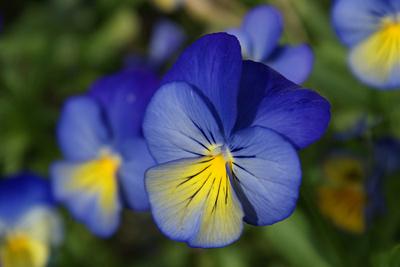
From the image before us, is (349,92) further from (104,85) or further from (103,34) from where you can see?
(103,34)

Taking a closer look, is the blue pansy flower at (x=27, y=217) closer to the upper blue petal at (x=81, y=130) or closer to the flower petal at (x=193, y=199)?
the upper blue petal at (x=81, y=130)

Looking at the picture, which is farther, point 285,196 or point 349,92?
point 349,92

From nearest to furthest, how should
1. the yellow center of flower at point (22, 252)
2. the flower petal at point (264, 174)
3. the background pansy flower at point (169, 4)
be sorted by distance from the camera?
the flower petal at point (264, 174)
the yellow center of flower at point (22, 252)
the background pansy flower at point (169, 4)

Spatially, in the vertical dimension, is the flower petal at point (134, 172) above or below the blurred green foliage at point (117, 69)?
above

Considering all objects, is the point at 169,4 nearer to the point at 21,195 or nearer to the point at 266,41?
the point at 21,195

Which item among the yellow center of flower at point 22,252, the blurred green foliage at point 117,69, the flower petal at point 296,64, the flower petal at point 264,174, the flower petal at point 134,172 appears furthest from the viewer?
the yellow center of flower at point 22,252

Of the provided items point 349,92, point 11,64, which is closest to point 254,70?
point 349,92

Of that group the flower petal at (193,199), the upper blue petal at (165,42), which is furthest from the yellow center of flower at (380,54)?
the upper blue petal at (165,42)
